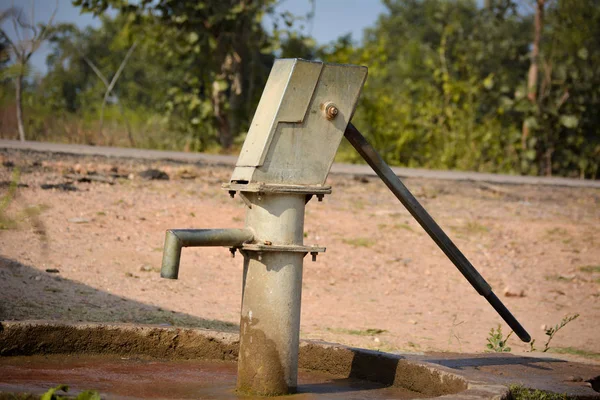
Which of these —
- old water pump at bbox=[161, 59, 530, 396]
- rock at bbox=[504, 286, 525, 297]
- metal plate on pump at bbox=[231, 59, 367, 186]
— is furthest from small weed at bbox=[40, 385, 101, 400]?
rock at bbox=[504, 286, 525, 297]

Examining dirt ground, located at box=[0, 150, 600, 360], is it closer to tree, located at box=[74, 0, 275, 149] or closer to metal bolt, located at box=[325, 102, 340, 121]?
metal bolt, located at box=[325, 102, 340, 121]

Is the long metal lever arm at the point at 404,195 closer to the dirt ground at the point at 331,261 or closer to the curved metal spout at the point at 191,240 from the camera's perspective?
the curved metal spout at the point at 191,240

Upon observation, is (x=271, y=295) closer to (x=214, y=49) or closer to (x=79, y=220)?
(x=79, y=220)

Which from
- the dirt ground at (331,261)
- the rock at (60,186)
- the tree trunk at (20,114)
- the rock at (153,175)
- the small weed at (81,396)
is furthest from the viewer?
the tree trunk at (20,114)

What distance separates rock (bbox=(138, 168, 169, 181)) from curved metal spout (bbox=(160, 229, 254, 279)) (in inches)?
216

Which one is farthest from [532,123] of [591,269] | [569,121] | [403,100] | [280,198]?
[280,198]

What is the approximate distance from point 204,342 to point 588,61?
1343cm

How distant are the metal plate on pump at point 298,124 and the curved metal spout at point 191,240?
0.16 metres

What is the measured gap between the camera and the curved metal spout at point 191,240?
238 cm

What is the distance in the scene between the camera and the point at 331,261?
6.35 meters

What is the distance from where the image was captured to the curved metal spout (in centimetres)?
238

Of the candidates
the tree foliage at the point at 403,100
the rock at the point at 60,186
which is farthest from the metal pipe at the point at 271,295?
the tree foliage at the point at 403,100

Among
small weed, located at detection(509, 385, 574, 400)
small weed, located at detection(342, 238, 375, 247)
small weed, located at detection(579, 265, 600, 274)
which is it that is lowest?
small weed, located at detection(509, 385, 574, 400)

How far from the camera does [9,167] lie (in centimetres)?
743
